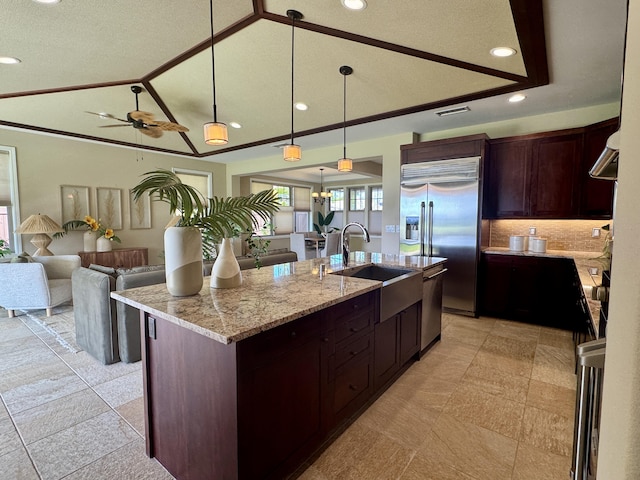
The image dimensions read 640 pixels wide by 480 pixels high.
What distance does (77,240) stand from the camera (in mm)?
5902

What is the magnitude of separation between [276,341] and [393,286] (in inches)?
46.1

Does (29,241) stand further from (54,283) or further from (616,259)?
Answer: (616,259)

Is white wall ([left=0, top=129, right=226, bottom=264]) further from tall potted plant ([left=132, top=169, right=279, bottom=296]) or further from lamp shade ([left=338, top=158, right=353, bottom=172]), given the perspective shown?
tall potted plant ([left=132, top=169, right=279, bottom=296])

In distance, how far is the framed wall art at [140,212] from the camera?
657 centimetres

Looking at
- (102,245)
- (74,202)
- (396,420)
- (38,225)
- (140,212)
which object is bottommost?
(396,420)

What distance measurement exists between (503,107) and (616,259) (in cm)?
419

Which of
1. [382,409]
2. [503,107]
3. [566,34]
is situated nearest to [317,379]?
[382,409]

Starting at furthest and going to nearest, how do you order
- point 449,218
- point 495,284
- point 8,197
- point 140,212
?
point 140,212 < point 8,197 < point 449,218 < point 495,284

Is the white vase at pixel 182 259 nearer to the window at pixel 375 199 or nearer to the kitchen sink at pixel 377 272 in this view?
the kitchen sink at pixel 377 272

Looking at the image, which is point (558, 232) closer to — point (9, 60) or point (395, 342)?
point (395, 342)

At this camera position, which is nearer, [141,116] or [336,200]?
[141,116]

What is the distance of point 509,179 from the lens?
14.0ft

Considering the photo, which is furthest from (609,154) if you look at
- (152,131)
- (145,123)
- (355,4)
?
(152,131)

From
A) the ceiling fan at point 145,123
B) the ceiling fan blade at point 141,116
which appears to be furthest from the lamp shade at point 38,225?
the ceiling fan blade at point 141,116
